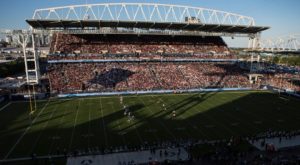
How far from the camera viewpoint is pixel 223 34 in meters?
63.2

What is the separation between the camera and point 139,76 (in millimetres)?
51250

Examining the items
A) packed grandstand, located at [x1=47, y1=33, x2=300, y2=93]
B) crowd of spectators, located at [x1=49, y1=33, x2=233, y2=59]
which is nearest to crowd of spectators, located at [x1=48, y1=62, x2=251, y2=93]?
packed grandstand, located at [x1=47, y1=33, x2=300, y2=93]

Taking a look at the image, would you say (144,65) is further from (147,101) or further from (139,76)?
(147,101)

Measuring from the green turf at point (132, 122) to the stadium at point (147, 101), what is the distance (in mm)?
115

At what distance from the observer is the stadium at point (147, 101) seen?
72.8ft

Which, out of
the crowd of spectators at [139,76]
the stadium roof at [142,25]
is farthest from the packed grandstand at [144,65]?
the stadium roof at [142,25]

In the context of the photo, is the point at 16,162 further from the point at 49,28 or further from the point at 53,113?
the point at 49,28

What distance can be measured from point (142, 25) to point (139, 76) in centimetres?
1286

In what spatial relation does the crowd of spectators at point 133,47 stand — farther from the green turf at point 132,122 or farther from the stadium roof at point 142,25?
the green turf at point 132,122

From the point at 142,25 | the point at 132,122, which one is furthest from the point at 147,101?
the point at 142,25

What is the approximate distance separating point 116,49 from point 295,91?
36341 mm

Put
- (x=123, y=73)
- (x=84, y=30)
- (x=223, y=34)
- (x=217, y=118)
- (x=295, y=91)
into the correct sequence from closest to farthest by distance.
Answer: (x=217, y=118) < (x=295, y=91) < (x=123, y=73) < (x=84, y=30) < (x=223, y=34)

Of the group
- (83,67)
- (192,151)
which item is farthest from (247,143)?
(83,67)

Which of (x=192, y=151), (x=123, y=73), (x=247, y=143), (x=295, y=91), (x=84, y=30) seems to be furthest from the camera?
(x=84, y=30)
